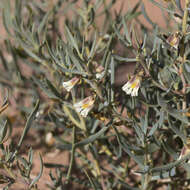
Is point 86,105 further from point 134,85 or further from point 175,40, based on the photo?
point 175,40

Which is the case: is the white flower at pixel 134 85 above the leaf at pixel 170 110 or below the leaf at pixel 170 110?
above

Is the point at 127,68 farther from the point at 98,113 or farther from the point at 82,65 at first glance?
the point at 82,65

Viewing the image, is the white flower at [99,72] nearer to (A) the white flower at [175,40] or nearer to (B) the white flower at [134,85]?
(B) the white flower at [134,85]

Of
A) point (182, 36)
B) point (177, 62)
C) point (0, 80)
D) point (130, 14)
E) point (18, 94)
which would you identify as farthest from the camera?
point (18, 94)

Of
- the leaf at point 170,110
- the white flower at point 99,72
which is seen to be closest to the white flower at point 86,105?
the white flower at point 99,72

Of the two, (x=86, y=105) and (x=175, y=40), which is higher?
(x=175, y=40)

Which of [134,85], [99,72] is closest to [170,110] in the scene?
[134,85]

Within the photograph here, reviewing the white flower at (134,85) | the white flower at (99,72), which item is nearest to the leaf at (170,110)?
the white flower at (134,85)

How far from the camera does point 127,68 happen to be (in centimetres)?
160

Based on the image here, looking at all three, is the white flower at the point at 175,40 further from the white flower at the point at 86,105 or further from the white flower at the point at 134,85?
the white flower at the point at 86,105

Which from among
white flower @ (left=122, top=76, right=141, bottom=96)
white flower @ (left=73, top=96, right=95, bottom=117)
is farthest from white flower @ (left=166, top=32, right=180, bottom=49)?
white flower @ (left=73, top=96, right=95, bottom=117)

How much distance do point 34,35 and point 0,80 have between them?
770 mm

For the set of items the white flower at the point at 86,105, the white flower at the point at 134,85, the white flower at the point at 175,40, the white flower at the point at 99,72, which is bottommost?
the white flower at the point at 86,105

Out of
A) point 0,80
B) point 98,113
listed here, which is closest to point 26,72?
point 0,80
